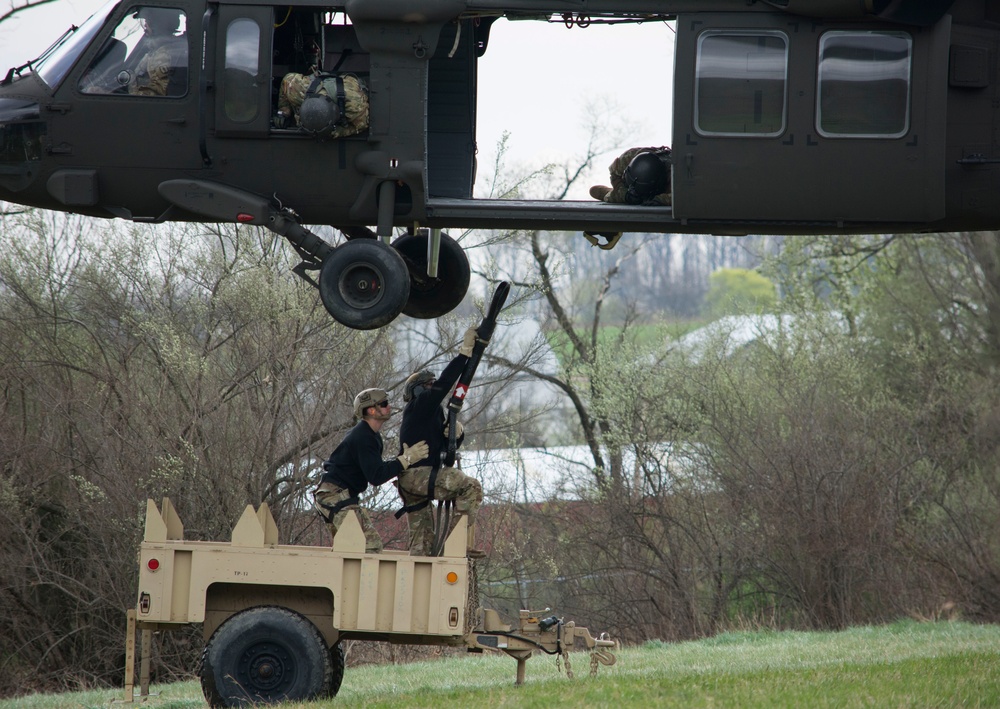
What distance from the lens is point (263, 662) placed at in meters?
7.83

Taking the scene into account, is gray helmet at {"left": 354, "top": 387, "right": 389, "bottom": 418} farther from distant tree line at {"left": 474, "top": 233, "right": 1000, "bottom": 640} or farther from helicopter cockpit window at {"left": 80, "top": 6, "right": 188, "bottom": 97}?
distant tree line at {"left": 474, "top": 233, "right": 1000, "bottom": 640}

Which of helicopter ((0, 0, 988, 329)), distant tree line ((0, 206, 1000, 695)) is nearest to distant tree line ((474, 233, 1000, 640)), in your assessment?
distant tree line ((0, 206, 1000, 695))

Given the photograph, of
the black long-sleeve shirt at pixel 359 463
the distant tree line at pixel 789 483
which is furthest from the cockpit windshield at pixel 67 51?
the distant tree line at pixel 789 483

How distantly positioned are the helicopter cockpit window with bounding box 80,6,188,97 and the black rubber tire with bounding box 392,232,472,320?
2308mm

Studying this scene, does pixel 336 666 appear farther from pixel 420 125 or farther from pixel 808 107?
pixel 808 107

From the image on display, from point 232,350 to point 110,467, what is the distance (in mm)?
2543

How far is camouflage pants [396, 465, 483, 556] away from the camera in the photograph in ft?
28.2

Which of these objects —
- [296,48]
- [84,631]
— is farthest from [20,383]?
[296,48]

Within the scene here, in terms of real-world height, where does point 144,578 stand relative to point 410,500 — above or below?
below

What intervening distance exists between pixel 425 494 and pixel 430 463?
226 mm

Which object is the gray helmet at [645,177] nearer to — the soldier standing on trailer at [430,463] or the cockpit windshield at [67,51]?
the soldier standing on trailer at [430,463]

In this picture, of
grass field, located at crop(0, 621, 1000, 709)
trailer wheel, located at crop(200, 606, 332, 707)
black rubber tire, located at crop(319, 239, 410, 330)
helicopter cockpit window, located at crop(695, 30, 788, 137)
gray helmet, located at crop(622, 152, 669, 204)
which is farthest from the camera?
gray helmet, located at crop(622, 152, 669, 204)

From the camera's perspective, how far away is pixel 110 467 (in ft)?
56.3

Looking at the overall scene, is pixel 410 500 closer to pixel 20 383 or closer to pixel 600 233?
pixel 600 233
